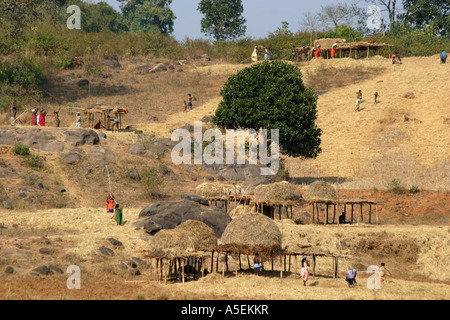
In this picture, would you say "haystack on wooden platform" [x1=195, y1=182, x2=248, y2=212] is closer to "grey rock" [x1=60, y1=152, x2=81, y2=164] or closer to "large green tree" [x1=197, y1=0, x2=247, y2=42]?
"grey rock" [x1=60, y1=152, x2=81, y2=164]

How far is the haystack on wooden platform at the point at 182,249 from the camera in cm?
2547

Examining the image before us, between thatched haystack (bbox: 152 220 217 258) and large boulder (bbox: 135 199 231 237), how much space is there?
3785 millimetres

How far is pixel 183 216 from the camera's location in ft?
102

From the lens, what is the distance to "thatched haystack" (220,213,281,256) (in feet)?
86.6

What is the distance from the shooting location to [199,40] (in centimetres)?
7431

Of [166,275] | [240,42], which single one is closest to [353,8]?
[240,42]

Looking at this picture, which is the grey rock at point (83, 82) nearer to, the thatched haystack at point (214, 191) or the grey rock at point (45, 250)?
the thatched haystack at point (214, 191)

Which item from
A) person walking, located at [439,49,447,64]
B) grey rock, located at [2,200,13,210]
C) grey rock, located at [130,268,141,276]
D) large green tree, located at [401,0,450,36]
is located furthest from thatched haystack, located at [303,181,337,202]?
large green tree, located at [401,0,450,36]

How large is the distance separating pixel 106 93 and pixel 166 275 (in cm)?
3509

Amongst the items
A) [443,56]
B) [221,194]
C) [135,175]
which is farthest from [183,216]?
[443,56]

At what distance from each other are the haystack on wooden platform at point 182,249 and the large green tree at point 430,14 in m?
56.7

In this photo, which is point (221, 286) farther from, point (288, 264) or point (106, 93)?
point (106, 93)

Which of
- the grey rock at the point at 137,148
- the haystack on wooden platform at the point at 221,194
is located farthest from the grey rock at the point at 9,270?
the grey rock at the point at 137,148

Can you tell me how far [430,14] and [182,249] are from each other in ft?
205
